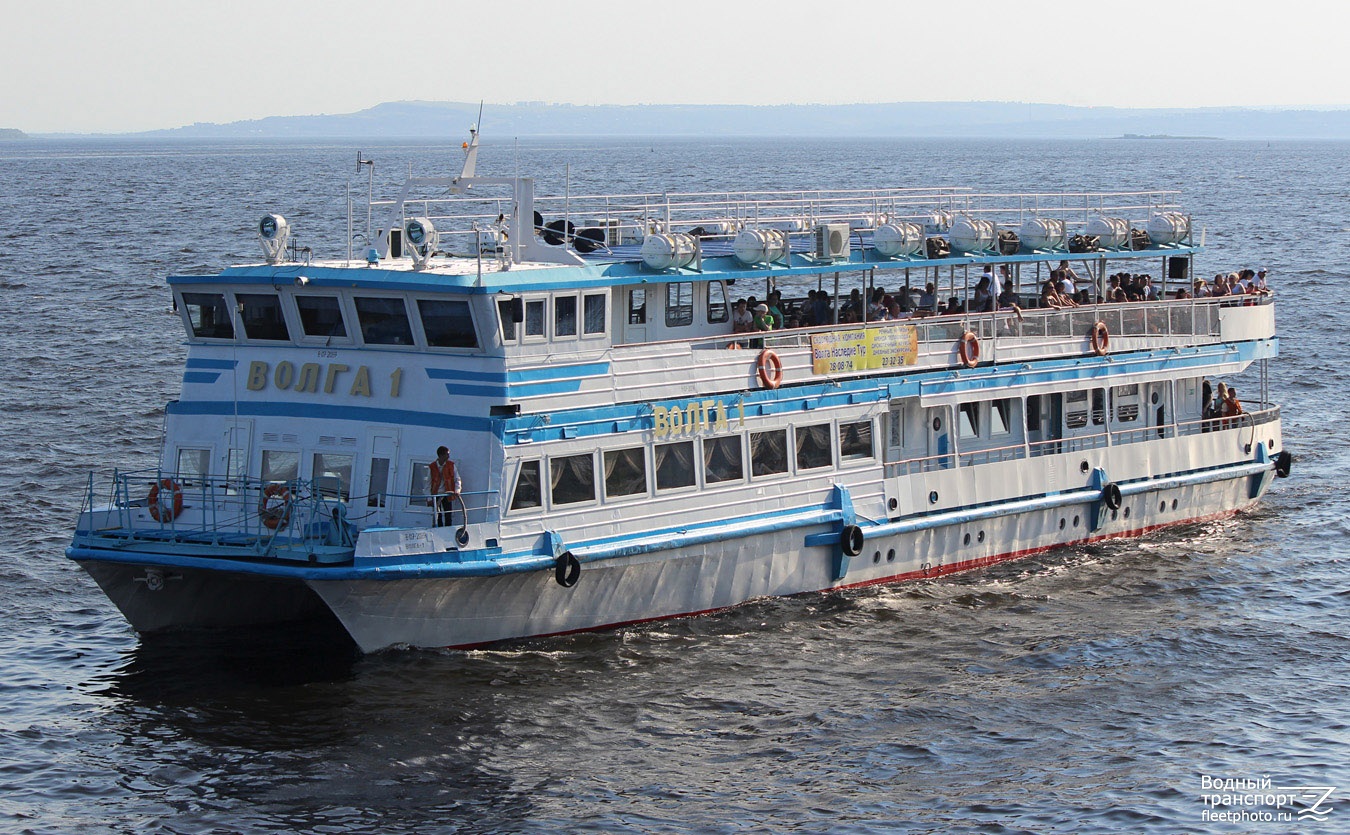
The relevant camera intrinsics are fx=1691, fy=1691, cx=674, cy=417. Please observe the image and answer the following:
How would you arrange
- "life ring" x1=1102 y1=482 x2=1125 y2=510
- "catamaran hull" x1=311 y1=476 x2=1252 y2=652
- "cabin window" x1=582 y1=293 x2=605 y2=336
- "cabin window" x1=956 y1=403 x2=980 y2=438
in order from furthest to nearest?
"life ring" x1=1102 y1=482 x2=1125 y2=510 → "cabin window" x1=956 y1=403 x2=980 y2=438 → "cabin window" x1=582 y1=293 x2=605 y2=336 → "catamaran hull" x1=311 y1=476 x2=1252 y2=652

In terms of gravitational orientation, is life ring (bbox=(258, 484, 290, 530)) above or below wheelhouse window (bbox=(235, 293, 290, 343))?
below

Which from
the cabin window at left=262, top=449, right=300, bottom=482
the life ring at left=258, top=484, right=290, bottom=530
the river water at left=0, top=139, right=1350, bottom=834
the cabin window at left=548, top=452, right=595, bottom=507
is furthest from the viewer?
the cabin window at left=262, top=449, right=300, bottom=482

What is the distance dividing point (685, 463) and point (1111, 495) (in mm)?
9222

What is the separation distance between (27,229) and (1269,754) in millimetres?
82870

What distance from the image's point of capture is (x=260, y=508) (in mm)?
23000

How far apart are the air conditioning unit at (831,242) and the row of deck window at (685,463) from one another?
110 inches

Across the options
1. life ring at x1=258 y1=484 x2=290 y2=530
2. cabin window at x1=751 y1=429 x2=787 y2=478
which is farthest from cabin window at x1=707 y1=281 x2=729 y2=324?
life ring at x1=258 y1=484 x2=290 y2=530

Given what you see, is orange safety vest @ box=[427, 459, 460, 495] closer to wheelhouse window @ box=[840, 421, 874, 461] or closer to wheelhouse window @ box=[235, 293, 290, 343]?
wheelhouse window @ box=[235, 293, 290, 343]

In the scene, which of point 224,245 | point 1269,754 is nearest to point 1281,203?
point 224,245

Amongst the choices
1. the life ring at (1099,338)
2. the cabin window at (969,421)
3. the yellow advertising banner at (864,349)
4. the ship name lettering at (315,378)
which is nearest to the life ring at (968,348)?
the cabin window at (969,421)

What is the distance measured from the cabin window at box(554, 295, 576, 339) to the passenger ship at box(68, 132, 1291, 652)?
0.05m

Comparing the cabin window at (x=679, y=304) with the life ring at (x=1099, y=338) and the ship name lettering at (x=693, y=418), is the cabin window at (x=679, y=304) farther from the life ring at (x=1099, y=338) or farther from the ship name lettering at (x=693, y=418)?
the life ring at (x=1099, y=338)

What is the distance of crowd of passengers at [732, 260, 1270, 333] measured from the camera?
91.5 feet

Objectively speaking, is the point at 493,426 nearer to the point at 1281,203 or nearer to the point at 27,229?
the point at 27,229
